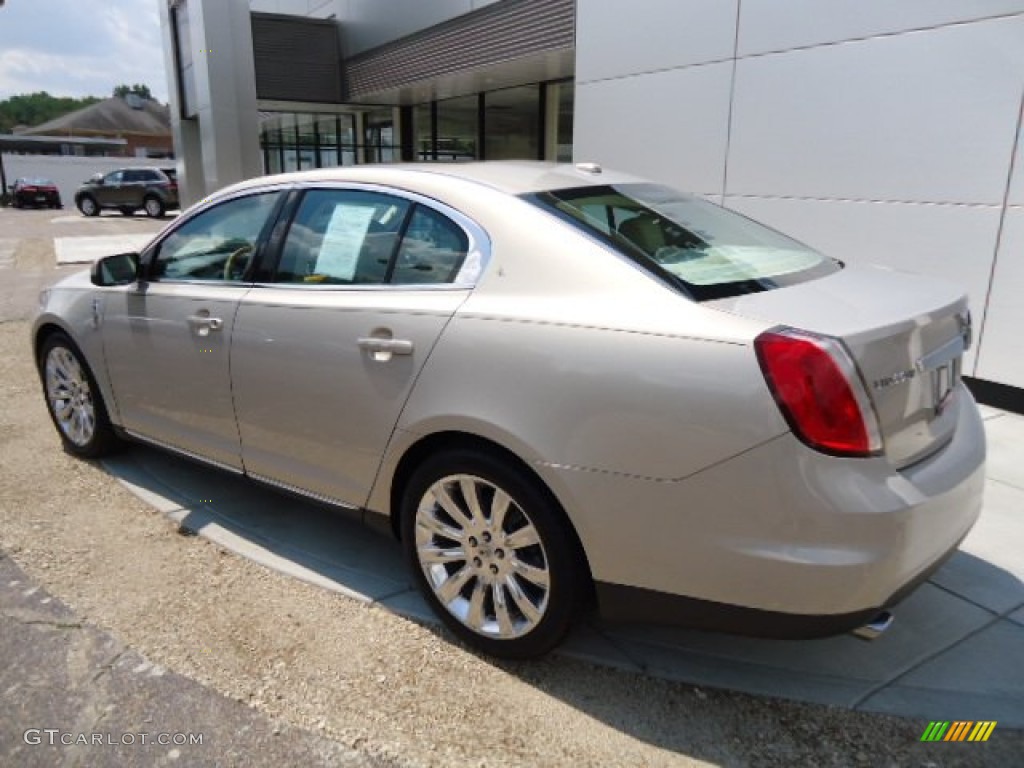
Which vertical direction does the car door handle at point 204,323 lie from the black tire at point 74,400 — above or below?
above

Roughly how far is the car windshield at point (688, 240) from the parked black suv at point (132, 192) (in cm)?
2758

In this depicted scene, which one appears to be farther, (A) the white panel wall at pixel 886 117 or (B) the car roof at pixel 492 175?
(A) the white panel wall at pixel 886 117

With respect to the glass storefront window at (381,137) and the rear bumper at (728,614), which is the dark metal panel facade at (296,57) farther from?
the rear bumper at (728,614)

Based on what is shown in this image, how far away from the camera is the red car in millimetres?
34938

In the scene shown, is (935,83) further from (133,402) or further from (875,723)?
(133,402)

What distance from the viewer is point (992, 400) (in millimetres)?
5688

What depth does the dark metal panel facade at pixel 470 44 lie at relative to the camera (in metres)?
10.6

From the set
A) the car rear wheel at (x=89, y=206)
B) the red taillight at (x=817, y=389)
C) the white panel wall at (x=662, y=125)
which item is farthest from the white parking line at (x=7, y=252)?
the red taillight at (x=817, y=389)

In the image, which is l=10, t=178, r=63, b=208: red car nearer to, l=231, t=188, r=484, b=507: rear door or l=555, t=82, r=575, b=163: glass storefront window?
l=555, t=82, r=575, b=163: glass storefront window

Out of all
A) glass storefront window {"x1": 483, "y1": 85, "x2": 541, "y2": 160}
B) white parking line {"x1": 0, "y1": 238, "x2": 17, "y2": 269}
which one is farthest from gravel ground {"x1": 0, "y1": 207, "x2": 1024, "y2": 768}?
white parking line {"x1": 0, "y1": 238, "x2": 17, "y2": 269}

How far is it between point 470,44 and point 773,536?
40.0 feet

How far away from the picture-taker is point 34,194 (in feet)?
115

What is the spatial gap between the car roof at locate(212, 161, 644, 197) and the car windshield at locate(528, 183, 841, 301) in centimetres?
8

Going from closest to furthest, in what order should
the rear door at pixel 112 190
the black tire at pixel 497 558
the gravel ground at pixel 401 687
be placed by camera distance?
1. the gravel ground at pixel 401 687
2. the black tire at pixel 497 558
3. the rear door at pixel 112 190
